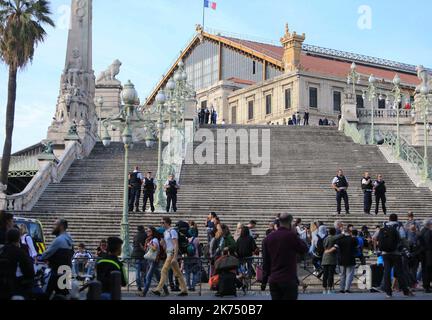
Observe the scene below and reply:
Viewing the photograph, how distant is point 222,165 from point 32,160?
38.0ft

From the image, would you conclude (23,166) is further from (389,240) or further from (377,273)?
(389,240)

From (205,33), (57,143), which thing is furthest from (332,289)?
(205,33)

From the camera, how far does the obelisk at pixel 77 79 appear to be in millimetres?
41438

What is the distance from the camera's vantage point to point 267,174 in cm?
3400

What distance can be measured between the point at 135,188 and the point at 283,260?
17068 millimetres

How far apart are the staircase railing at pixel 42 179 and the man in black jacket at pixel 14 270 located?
16645 millimetres

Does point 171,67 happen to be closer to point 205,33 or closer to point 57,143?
point 205,33

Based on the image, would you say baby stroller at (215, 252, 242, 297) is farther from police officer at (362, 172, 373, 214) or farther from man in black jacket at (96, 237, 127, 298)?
police officer at (362, 172, 373, 214)

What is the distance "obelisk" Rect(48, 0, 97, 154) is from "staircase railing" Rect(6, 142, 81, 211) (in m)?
4.68

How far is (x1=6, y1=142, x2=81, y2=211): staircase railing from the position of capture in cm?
2808

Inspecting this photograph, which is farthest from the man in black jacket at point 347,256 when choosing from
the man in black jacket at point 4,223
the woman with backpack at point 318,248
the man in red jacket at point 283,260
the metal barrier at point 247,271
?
the man in black jacket at point 4,223

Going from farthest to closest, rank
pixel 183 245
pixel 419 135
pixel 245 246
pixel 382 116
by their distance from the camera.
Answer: pixel 382 116, pixel 419 135, pixel 183 245, pixel 245 246

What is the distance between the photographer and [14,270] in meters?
11.2

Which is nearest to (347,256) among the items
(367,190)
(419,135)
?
(367,190)
